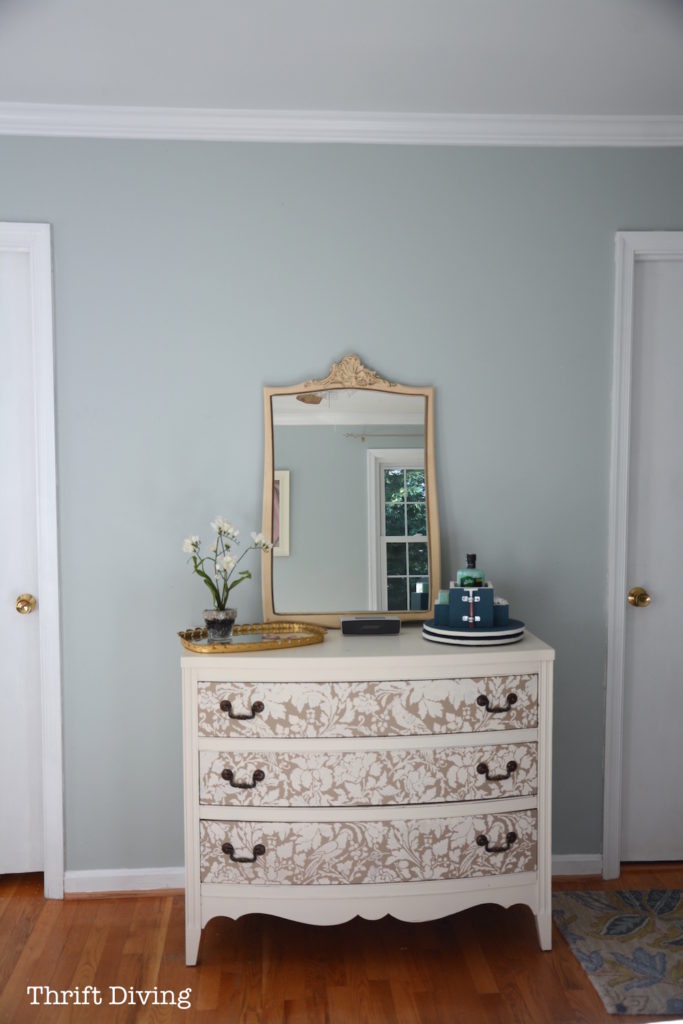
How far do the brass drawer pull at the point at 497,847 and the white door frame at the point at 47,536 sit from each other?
1.39 m

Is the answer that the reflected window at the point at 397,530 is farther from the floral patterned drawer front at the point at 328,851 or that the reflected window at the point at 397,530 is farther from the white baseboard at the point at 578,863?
the white baseboard at the point at 578,863

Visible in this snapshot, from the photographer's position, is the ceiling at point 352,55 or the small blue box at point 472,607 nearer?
the ceiling at point 352,55

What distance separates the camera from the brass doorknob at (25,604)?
292cm

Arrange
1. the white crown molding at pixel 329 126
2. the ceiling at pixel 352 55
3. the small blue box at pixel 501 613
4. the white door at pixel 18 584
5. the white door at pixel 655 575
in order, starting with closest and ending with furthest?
the ceiling at pixel 352 55
the small blue box at pixel 501 613
the white crown molding at pixel 329 126
the white door at pixel 18 584
the white door at pixel 655 575

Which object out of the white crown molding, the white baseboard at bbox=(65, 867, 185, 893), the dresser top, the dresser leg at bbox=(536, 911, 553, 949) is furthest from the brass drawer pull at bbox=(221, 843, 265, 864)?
the white crown molding

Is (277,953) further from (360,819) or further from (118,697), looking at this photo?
(118,697)

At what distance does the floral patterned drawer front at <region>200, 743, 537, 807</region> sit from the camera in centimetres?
247

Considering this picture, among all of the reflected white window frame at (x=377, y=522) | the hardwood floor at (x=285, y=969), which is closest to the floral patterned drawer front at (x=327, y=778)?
the hardwood floor at (x=285, y=969)

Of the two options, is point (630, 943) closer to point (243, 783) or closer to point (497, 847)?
point (497, 847)

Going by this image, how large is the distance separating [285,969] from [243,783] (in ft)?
1.77

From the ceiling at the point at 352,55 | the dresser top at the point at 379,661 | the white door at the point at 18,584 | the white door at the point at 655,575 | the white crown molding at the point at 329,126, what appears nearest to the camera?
the ceiling at the point at 352,55

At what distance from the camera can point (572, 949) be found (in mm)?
2568

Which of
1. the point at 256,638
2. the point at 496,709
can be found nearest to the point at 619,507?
the point at 496,709

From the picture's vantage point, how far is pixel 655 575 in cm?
309
